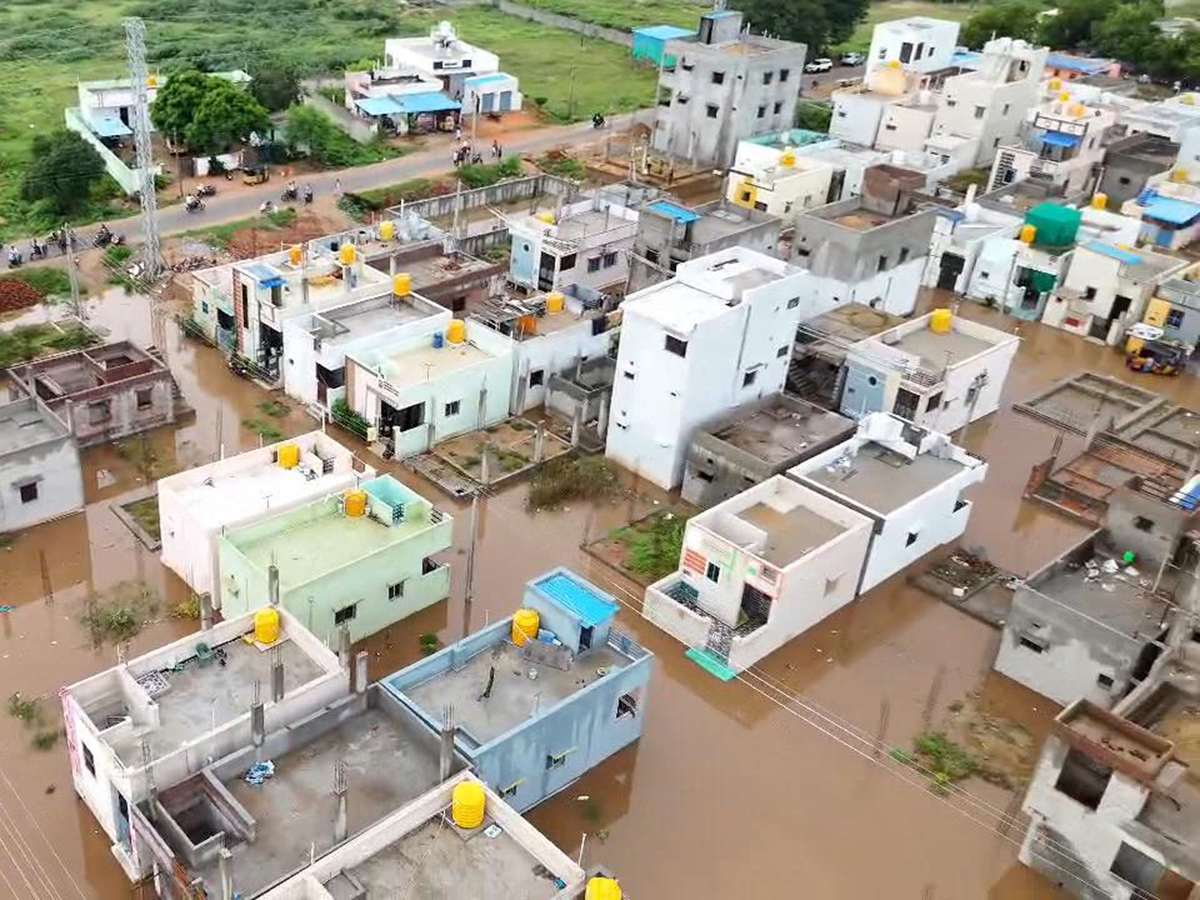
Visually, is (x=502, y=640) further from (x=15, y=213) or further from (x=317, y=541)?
(x=15, y=213)

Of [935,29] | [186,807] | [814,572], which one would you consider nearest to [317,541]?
[186,807]

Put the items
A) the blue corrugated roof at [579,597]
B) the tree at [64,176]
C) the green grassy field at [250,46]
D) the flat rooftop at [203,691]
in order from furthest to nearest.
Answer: the green grassy field at [250,46]
the tree at [64,176]
the blue corrugated roof at [579,597]
the flat rooftop at [203,691]

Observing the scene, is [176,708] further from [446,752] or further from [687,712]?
[687,712]

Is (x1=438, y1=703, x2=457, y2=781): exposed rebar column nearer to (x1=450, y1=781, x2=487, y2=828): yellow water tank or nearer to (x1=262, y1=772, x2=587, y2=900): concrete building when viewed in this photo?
(x1=262, y1=772, x2=587, y2=900): concrete building

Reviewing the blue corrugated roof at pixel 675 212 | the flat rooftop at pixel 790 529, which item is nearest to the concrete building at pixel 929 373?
the blue corrugated roof at pixel 675 212

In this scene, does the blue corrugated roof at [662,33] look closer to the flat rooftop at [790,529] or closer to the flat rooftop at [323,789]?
the flat rooftop at [790,529]

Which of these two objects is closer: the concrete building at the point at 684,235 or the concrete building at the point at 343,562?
the concrete building at the point at 343,562

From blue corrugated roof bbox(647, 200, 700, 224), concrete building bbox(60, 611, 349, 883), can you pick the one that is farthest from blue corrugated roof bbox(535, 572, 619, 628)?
blue corrugated roof bbox(647, 200, 700, 224)

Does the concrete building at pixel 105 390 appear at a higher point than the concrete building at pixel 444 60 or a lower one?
lower
